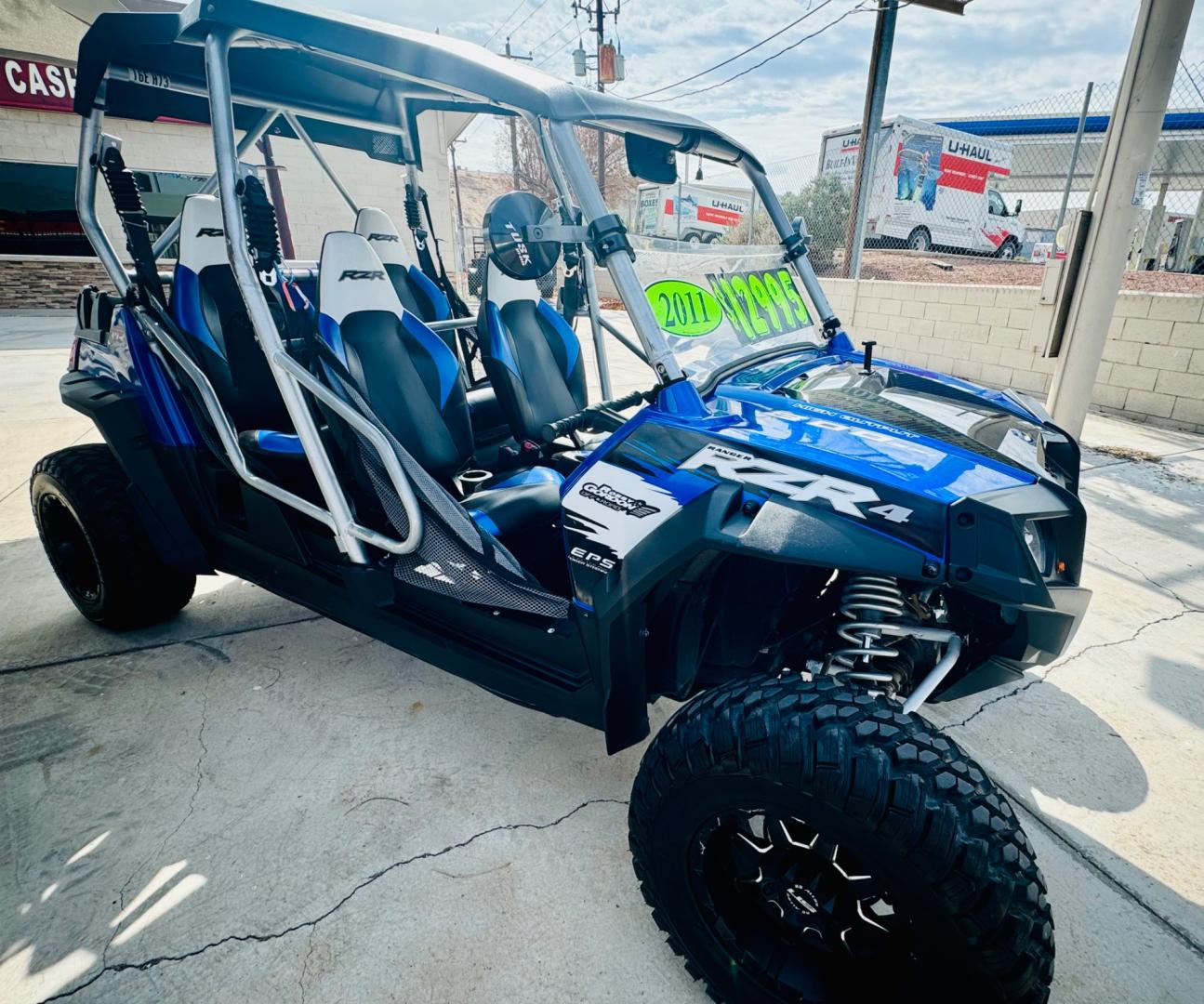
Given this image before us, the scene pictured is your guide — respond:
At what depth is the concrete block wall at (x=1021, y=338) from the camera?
5.10 metres

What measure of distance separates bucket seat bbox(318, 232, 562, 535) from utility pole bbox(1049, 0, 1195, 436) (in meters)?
4.06

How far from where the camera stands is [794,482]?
130cm

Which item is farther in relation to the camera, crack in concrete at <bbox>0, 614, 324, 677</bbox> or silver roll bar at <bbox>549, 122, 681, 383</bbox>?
crack in concrete at <bbox>0, 614, 324, 677</bbox>

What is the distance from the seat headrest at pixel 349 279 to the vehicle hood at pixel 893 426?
1.29 metres

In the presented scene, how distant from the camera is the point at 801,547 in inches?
48.5

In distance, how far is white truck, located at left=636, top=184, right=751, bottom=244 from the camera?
6.13ft

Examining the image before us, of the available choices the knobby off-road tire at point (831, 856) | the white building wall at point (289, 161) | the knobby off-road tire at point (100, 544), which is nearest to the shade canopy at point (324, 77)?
the knobby off-road tire at point (100, 544)

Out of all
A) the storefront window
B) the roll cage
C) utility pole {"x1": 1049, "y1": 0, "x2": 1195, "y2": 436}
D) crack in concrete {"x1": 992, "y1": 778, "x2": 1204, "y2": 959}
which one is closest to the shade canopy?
the roll cage

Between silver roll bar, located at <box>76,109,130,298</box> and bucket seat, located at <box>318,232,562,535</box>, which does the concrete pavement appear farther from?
silver roll bar, located at <box>76,109,130,298</box>

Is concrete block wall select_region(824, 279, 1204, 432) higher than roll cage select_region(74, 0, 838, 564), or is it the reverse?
roll cage select_region(74, 0, 838, 564)

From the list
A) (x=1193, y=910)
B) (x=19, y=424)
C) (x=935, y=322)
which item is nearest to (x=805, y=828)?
(x=1193, y=910)

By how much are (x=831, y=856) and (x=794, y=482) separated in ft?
2.29

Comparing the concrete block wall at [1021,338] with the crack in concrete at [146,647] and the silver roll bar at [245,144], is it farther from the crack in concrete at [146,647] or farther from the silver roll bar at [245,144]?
the crack in concrete at [146,647]

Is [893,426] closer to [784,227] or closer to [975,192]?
[784,227]
